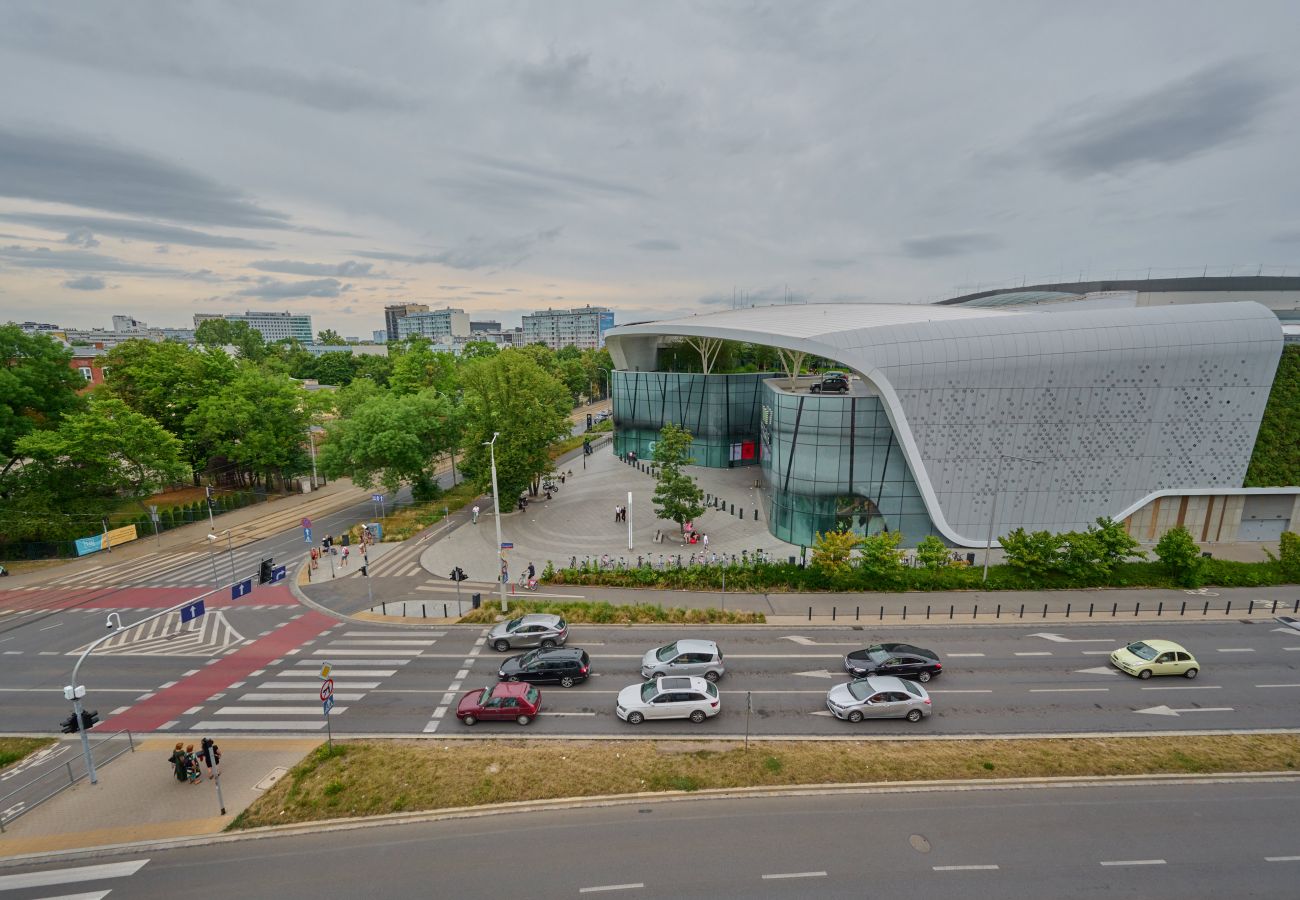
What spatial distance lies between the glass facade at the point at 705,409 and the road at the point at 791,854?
4481 cm

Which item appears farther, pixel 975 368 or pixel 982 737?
pixel 975 368

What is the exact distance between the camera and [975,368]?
3459 cm

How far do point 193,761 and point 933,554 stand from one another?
33.8m

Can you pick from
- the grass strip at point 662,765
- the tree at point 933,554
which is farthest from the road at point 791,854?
the tree at point 933,554

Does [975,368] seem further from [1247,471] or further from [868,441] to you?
[1247,471]

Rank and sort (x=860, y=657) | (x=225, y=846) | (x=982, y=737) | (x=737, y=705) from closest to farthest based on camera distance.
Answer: (x=225, y=846) → (x=982, y=737) → (x=737, y=705) → (x=860, y=657)

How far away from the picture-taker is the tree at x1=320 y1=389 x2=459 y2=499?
4634cm

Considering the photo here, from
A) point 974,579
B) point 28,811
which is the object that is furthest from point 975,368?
point 28,811

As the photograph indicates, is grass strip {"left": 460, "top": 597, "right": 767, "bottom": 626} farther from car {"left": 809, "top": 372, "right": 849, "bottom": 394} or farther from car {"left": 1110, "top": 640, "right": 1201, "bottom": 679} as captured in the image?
car {"left": 809, "top": 372, "right": 849, "bottom": 394}

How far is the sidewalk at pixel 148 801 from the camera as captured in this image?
49.8 ft

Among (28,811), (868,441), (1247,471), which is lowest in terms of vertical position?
(28,811)

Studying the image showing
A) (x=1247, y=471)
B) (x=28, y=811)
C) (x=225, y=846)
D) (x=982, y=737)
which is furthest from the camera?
(x=1247, y=471)

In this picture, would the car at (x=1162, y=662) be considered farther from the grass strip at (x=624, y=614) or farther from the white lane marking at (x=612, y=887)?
the white lane marking at (x=612, y=887)

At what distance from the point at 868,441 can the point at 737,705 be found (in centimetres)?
2188
